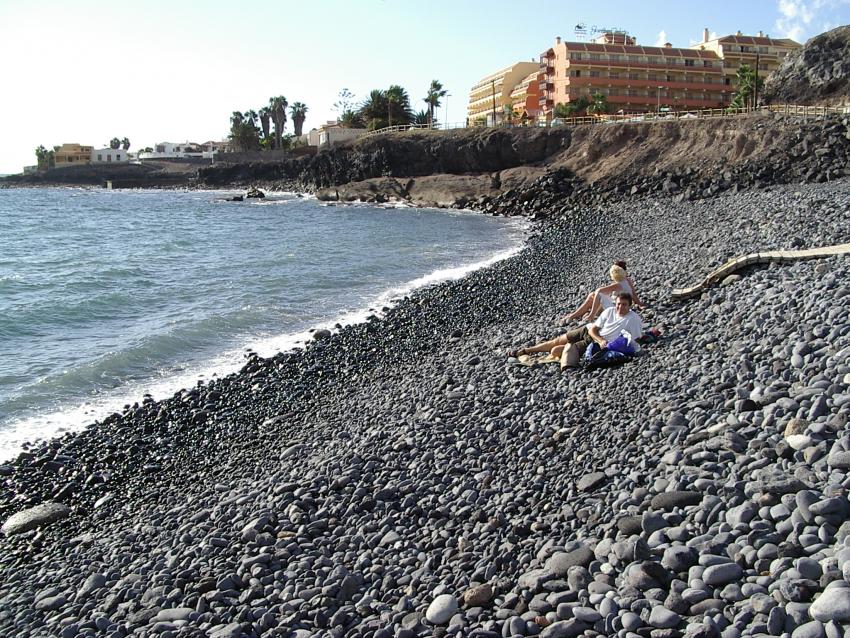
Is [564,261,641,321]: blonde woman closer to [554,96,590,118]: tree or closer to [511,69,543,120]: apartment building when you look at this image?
[554,96,590,118]: tree

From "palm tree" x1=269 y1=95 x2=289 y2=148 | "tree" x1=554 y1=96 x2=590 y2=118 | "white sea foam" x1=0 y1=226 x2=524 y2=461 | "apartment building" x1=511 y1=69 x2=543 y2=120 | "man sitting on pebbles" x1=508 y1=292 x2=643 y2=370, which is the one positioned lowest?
"white sea foam" x1=0 y1=226 x2=524 y2=461

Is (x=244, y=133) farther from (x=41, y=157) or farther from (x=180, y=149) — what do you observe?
(x=41, y=157)

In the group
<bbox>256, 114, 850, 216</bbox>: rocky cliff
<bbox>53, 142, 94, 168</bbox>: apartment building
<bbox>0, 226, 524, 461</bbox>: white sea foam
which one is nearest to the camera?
<bbox>0, 226, 524, 461</bbox>: white sea foam

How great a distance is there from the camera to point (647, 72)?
246 feet

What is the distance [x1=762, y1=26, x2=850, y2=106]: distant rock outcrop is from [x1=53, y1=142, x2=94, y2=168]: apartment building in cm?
13922

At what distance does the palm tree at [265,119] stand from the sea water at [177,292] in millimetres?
89051

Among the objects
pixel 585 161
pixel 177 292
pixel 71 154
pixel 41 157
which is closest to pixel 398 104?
pixel 585 161

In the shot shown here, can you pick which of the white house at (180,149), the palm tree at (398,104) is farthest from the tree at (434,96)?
the white house at (180,149)

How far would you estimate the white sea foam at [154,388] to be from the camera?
1164 cm

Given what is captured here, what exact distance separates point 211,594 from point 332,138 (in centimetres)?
9471

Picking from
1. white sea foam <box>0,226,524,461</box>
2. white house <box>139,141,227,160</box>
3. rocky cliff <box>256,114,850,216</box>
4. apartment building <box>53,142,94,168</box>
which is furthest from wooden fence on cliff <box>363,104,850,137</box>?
apartment building <box>53,142,94,168</box>

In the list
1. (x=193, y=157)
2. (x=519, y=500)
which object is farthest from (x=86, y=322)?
(x=193, y=157)

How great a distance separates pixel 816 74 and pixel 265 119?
338ft

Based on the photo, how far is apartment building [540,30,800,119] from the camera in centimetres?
7369
